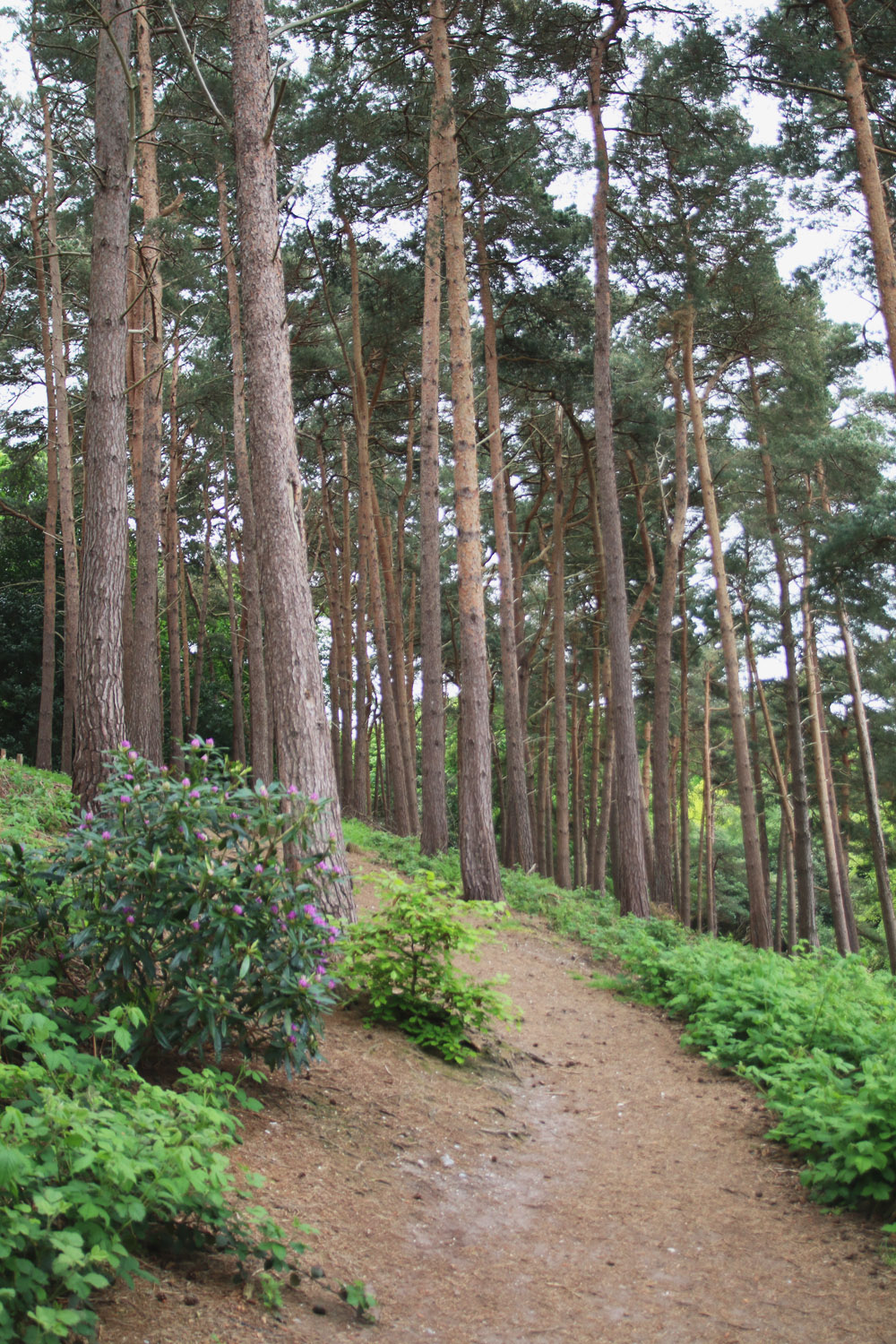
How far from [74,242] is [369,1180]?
669 inches

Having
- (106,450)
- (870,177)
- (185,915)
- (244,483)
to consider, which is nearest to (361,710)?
(244,483)

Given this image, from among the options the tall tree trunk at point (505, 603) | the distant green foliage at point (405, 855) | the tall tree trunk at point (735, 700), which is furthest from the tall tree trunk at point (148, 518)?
the tall tree trunk at point (735, 700)

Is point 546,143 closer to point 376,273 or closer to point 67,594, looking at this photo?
point 376,273

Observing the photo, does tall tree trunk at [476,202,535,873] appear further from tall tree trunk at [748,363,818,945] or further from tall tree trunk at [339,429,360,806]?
tall tree trunk at [339,429,360,806]

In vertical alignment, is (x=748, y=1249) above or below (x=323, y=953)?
below

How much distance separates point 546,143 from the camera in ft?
44.9

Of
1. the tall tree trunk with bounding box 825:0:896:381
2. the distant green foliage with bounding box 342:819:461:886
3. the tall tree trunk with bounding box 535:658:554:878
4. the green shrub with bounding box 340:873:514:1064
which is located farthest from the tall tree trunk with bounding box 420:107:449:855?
the tall tree trunk with bounding box 535:658:554:878

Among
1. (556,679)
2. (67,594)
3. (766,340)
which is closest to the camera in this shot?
(67,594)

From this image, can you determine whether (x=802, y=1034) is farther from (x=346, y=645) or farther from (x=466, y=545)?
(x=346, y=645)

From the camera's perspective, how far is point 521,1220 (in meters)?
4.54

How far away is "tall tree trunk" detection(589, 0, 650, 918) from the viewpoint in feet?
43.2

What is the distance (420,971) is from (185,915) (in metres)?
2.41

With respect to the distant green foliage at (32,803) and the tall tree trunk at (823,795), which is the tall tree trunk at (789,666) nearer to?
the tall tree trunk at (823,795)

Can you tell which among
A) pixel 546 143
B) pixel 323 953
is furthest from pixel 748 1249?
pixel 546 143
